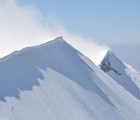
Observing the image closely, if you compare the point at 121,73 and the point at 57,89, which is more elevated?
the point at 121,73

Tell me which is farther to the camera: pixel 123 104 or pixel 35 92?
pixel 123 104

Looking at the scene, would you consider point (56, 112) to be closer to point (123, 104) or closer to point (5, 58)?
point (5, 58)

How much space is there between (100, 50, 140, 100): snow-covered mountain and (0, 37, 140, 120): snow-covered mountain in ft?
108

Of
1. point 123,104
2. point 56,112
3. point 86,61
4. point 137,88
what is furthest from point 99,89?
point 137,88

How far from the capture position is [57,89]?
152 feet

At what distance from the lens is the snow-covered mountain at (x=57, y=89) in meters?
41.1

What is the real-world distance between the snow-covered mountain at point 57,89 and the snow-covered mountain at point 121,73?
3303 cm

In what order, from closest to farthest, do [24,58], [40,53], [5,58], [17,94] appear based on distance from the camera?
[17,94]
[5,58]
[24,58]
[40,53]

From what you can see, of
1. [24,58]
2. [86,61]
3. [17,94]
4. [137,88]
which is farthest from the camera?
[137,88]

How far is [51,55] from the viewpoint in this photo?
52.5 metres

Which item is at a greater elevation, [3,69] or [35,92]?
[3,69]

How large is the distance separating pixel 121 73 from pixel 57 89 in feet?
174

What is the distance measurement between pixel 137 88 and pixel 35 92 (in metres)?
50.0

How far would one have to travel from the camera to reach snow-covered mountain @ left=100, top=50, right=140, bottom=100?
9132cm
